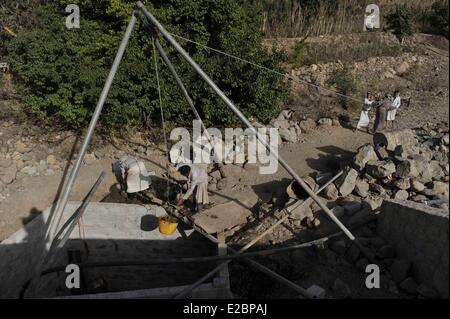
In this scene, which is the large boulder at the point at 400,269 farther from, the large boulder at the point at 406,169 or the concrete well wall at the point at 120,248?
the concrete well wall at the point at 120,248

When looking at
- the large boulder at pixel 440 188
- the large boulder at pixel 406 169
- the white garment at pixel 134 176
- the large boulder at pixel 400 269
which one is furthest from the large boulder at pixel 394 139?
the white garment at pixel 134 176

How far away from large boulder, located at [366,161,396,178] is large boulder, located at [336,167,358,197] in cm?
33

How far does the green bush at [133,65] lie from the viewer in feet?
33.6

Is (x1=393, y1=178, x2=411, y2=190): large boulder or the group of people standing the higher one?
the group of people standing

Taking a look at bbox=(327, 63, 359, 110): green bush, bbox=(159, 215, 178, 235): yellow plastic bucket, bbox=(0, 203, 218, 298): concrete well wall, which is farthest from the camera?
Result: bbox=(327, 63, 359, 110): green bush

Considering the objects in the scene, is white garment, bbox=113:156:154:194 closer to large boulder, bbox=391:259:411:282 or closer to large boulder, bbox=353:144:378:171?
large boulder, bbox=353:144:378:171

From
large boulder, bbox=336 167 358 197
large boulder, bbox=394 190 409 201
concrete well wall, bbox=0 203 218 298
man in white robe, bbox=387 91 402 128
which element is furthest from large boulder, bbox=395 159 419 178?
concrete well wall, bbox=0 203 218 298

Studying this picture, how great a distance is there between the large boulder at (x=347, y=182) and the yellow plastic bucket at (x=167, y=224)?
3.10 meters

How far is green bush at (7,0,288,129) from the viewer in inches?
403

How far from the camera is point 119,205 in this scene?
8547 mm

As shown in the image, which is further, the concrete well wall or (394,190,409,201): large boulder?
the concrete well wall

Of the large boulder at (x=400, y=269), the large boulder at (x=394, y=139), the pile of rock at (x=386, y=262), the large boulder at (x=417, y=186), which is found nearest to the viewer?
the pile of rock at (x=386, y=262)

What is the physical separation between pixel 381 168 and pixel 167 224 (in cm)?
402
